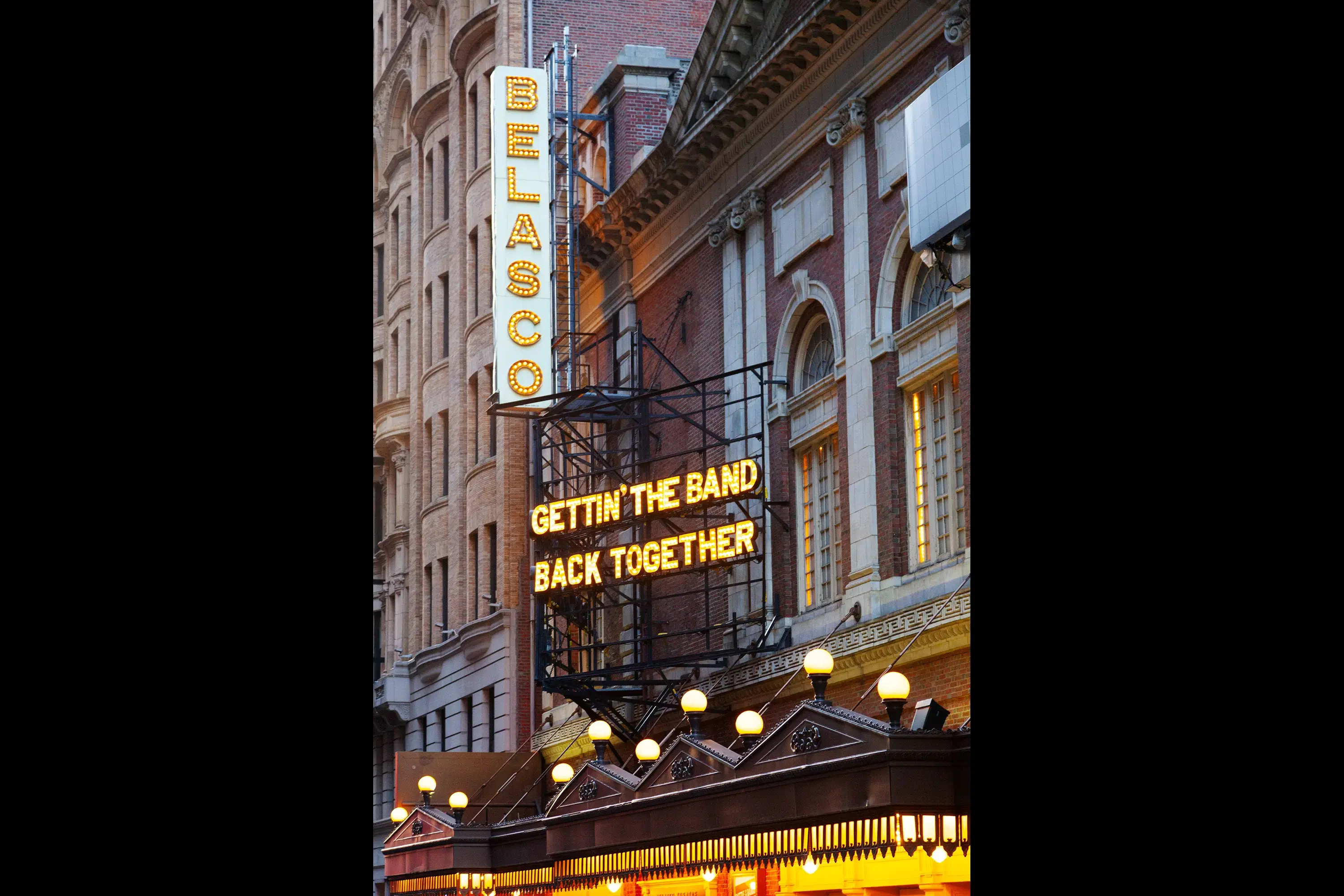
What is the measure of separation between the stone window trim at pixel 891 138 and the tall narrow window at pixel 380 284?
33.3 m

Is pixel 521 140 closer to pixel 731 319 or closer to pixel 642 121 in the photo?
pixel 642 121

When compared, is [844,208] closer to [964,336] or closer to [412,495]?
[964,336]

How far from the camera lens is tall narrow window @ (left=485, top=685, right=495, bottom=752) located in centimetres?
4394

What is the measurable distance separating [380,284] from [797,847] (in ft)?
139

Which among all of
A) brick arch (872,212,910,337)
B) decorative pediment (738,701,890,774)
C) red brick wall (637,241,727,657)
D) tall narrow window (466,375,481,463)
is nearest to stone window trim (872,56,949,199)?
brick arch (872,212,910,337)

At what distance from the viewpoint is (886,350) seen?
A: 26156 millimetres

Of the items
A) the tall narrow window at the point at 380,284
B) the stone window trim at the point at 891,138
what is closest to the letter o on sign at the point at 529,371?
the stone window trim at the point at 891,138

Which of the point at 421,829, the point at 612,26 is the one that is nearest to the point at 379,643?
the point at 612,26

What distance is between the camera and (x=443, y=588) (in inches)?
1941

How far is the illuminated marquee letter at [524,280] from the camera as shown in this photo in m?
36.8

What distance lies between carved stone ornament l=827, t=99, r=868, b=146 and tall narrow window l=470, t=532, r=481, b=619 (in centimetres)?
1982

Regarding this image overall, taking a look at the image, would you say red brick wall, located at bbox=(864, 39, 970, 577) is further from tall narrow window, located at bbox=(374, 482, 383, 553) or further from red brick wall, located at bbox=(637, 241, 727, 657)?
tall narrow window, located at bbox=(374, 482, 383, 553)
